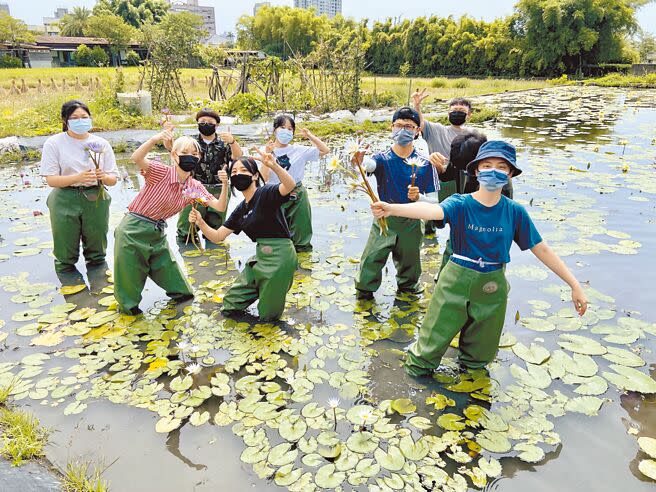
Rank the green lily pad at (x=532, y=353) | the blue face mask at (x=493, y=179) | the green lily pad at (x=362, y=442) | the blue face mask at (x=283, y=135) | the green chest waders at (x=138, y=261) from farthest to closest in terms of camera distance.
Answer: the blue face mask at (x=283, y=135), the green chest waders at (x=138, y=261), the green lily pad at (x=532, y=353), the blue face mask at (x=493, y=179), the green lily pad at (x=362, y=442)

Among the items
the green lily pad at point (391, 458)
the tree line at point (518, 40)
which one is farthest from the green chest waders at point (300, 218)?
the tree line at point (518, 40)

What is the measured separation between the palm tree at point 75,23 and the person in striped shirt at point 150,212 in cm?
8674

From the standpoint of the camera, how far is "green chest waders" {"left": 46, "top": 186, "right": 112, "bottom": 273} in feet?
15.9

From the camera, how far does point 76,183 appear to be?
4645mm

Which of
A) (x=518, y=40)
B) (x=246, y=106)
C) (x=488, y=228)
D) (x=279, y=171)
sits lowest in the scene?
(x=488, y=228)

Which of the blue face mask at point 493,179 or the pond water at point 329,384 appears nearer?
the pond water at point 329,384

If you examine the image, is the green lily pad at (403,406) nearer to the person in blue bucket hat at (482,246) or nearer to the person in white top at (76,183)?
the person in blue bucket hat at (482,246)

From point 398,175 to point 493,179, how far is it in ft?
4.78

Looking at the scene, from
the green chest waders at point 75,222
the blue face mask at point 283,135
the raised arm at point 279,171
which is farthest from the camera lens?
the blue face mask at point 283,135

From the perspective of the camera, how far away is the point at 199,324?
412cm

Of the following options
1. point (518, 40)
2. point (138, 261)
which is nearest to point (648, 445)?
point (138, 261)

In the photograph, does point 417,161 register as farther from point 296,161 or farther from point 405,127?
point 296,161

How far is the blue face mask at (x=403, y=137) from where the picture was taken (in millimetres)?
4152

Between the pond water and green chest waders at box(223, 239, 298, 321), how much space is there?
0.71 ft
